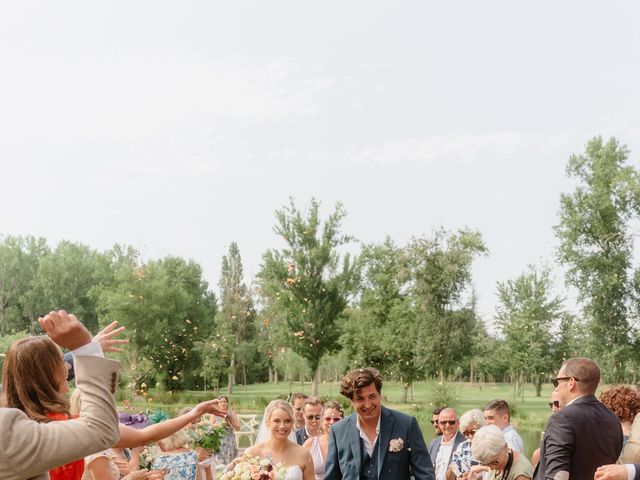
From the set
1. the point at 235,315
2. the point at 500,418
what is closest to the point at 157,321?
the point at 235,315

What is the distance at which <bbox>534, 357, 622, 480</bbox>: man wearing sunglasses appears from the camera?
4809 mm

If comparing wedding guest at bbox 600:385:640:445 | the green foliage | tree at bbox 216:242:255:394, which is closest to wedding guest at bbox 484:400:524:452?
wedding guest at bbox 600:385:640:445

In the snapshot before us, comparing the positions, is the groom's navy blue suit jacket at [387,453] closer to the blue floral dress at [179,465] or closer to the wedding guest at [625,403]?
the wedding guest at [625,403]

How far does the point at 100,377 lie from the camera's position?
2.28 m

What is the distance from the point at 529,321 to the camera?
4481cm

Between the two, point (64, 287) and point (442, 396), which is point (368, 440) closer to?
point (442, 396)

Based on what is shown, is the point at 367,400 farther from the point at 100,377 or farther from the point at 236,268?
the point at 236,268

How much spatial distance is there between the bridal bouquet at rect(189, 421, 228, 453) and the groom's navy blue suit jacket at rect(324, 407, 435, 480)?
8.11 ft

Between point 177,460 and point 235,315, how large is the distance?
54.8 meters

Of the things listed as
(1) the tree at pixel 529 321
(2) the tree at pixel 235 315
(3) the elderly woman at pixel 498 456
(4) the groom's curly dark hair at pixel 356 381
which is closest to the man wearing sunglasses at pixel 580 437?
(3) the elderly woman at pixel 498 456

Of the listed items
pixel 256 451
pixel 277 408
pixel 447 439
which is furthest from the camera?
pixel 447 439

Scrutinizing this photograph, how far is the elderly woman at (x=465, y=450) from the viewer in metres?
7.91

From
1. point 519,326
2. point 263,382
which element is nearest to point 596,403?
point 519,326

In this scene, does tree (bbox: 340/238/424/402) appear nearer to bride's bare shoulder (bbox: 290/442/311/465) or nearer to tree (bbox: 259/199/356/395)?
tree (bbox: 259/199/356/395)
